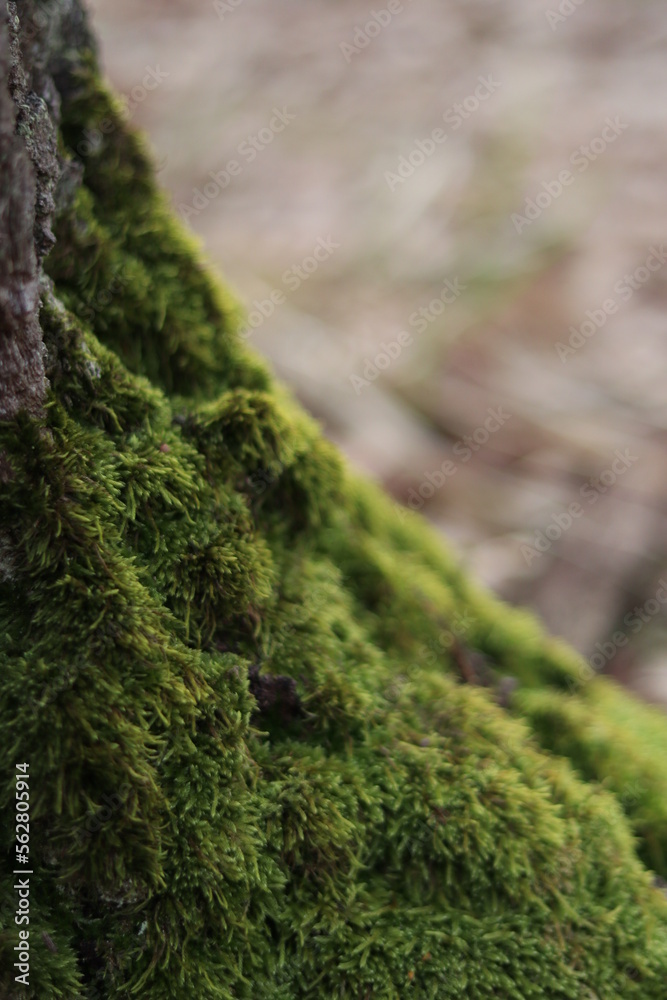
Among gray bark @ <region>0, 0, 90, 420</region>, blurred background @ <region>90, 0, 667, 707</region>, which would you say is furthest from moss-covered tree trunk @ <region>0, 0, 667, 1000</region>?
blurred background @ <region>90, 0, 667, 707</region>

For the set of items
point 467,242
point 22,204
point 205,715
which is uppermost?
point 467,242

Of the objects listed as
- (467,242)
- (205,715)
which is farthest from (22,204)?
(467,242)

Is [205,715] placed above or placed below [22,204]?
below

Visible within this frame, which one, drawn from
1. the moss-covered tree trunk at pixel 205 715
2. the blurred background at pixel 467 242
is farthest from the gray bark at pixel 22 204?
the blurred background at pixel 467 242

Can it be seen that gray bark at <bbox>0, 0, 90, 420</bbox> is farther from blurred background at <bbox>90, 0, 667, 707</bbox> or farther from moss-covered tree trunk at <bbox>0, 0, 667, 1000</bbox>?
blurred background at <bbox>90, 0, 667, 707</bbox>

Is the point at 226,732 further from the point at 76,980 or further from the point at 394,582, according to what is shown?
the point at 394,582

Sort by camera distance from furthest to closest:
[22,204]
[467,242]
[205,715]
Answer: [467,242]
[205,715]
[22,204]

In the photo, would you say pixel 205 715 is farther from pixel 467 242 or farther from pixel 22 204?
pixel 467 242

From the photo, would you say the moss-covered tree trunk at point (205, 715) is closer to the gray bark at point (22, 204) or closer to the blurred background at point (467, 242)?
the gray bark at point (22, 204)
